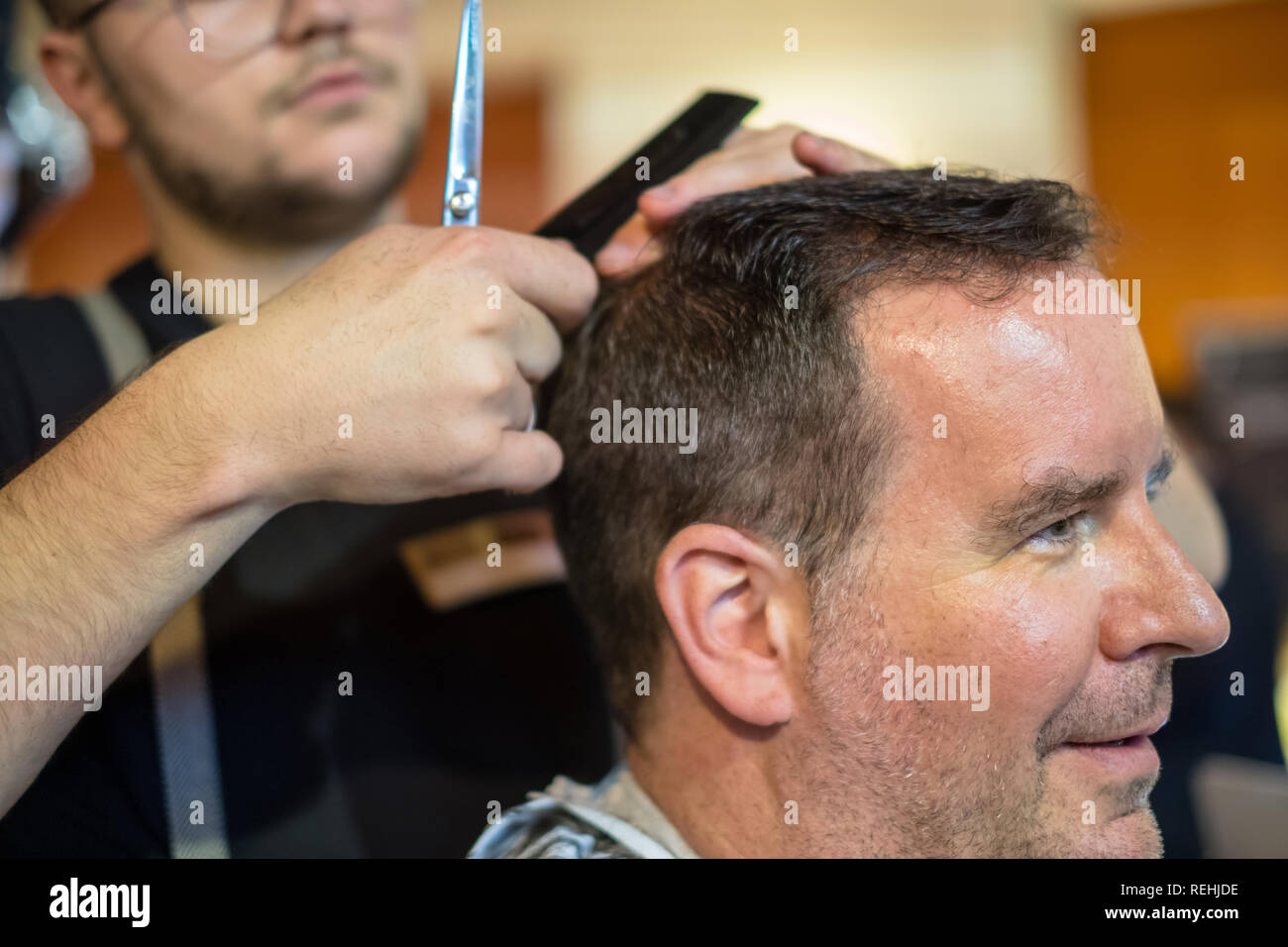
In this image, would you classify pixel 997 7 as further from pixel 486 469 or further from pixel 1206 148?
pixel 486 469

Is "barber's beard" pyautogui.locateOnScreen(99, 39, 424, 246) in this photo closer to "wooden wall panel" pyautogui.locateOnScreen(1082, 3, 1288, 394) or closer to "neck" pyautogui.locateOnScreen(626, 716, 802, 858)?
"neck" pyautogui.locateOnScreen(626, 716, 802, 858)

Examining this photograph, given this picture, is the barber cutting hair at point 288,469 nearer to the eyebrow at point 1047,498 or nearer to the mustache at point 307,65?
the mustache at point 307,65

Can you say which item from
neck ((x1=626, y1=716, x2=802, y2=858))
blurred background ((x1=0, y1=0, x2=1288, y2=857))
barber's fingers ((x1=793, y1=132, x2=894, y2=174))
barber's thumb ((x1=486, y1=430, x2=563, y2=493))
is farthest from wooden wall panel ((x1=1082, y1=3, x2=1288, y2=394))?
barber's thumb ((x1=486, y1=430, x2=563, y2=493))

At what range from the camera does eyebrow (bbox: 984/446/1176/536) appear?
832 millimetres

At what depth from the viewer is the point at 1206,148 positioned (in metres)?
4.77

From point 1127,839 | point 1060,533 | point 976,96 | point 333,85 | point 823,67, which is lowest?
point 1127,839

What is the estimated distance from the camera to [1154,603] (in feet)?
2.73

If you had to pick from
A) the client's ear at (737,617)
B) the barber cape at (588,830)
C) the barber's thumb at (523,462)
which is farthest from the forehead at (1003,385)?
the barber cape at (588,830)

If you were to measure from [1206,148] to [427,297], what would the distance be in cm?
489

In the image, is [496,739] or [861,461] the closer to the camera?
[861,461]

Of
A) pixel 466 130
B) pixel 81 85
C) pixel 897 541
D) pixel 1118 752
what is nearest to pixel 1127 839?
pixel 1118 752

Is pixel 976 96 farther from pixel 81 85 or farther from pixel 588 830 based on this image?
pixel 588 830

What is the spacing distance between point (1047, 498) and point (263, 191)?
841 mm
